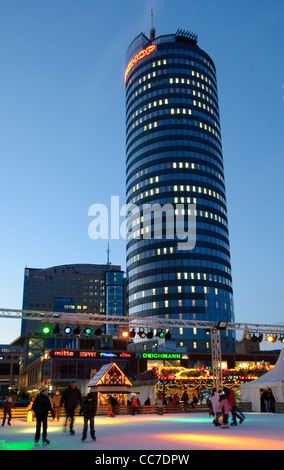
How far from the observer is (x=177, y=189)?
12594 centimetres

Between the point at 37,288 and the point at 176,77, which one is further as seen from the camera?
the point at 37,288

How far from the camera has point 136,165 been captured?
136500 millimetres

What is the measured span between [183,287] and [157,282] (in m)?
7.63

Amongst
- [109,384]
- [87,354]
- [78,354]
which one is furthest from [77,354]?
[109,384]

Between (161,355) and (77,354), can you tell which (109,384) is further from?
(161,355)

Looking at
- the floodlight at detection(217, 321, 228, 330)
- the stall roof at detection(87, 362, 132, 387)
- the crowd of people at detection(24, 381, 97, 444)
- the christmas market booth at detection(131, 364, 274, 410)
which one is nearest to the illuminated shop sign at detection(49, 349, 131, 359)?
the christmas market booth at detection(131, 364, 274, 410)

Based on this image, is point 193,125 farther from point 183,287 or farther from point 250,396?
point 250,396

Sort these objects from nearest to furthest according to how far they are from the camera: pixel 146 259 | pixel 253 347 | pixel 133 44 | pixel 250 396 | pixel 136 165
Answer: pixel 250 396 < pixel 253 347 < pixel 146 259 < pixel 136 165 < pixel 133 44

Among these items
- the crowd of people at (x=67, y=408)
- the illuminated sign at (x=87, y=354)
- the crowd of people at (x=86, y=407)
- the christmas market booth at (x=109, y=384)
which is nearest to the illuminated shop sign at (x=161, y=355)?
the illuminated sign at (x=87, y=354)

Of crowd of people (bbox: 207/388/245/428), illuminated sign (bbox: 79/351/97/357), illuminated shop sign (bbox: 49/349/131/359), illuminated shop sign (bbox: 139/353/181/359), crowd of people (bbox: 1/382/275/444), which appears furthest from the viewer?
illuminated shop sign (bbox: 139/353/181/359)

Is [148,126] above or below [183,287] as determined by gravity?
above

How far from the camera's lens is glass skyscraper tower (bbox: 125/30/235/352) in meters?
120

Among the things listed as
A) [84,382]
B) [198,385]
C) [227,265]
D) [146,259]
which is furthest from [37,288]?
[198,385]

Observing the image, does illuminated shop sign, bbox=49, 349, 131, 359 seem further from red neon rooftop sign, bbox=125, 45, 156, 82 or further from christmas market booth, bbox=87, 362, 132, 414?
red neon rooftop sign, bbox=125, 45, 156, 82
